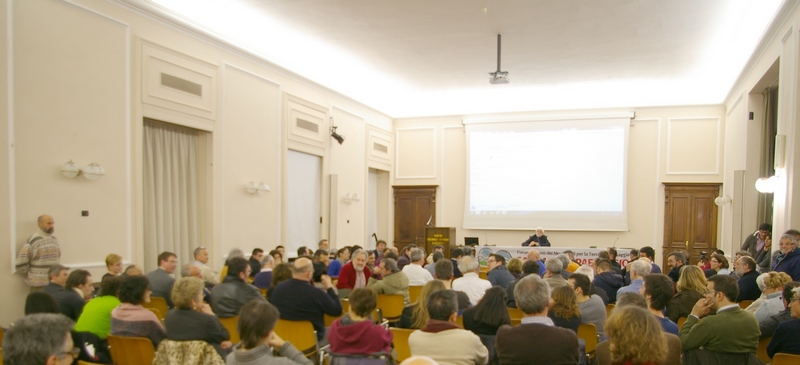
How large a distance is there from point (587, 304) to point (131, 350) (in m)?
3.21

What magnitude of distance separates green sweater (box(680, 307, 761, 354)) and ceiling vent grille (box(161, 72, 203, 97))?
22.3ft

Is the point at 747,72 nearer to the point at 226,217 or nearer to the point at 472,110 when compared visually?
the point at 472,110

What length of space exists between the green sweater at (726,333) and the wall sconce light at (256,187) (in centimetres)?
721

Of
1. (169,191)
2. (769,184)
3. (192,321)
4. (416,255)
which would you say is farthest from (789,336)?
(169,191)

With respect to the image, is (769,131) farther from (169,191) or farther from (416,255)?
(169,191)

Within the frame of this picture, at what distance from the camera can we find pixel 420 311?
4066 millimetres

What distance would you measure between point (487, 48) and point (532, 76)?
2.48 meters

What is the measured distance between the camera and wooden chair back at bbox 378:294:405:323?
546 cm

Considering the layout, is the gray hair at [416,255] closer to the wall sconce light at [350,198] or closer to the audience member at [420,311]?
the audience member at [420,311]

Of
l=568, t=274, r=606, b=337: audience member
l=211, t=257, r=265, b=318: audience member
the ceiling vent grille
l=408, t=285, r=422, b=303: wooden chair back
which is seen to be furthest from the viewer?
the ceiling vent grille

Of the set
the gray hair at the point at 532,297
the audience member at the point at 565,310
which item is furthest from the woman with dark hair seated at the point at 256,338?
the audience member at the point at 565,310

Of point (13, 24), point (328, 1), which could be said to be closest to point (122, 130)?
point (13, 24)

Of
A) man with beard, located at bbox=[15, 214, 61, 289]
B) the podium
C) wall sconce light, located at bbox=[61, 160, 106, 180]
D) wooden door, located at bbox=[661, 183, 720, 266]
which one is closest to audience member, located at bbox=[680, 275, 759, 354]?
man with beard, located at bbox=[15, 214, 61, 289]

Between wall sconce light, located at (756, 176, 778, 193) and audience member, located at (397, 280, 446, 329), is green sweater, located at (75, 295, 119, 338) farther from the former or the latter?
wall sconce light, located at (756, 176, 778, 193)
